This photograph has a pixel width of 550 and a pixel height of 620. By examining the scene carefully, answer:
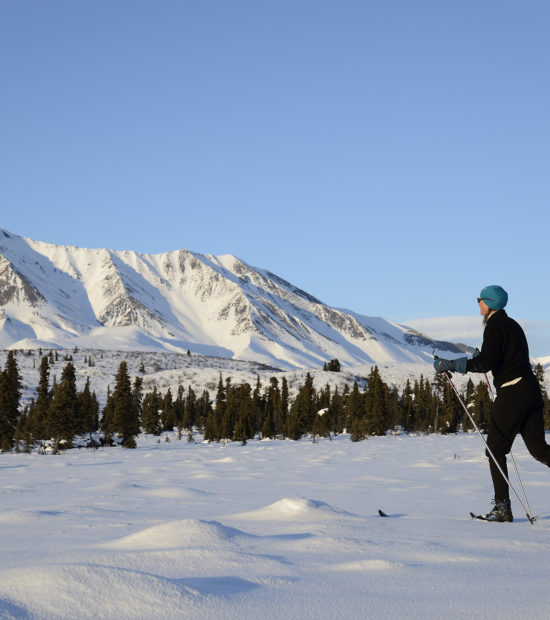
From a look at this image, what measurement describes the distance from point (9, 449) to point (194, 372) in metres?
78.5

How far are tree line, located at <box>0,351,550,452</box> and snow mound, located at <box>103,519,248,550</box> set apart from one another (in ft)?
81.5

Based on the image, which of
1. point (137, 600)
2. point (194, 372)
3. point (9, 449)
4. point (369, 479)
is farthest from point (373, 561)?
point (194, 372)

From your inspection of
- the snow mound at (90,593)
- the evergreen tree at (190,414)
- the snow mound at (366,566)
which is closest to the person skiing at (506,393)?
the snow mound at (366,566)

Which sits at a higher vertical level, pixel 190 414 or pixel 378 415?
pixel 378 415

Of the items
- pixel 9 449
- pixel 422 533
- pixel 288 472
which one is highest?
pixel 422 533

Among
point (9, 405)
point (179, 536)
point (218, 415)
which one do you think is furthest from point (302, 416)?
point (179, 536)

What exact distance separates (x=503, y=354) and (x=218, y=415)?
5744 centimetres

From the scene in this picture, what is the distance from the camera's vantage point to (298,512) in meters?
5.55

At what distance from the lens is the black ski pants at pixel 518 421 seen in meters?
5.90

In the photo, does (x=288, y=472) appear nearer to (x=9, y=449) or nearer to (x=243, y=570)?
(x=243, y=570)

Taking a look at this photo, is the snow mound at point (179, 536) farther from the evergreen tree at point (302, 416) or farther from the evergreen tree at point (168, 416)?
the evergreen tree at point (168, 416)

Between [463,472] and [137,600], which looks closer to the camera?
[137,600]

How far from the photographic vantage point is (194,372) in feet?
389

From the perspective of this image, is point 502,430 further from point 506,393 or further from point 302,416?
point 302,416
